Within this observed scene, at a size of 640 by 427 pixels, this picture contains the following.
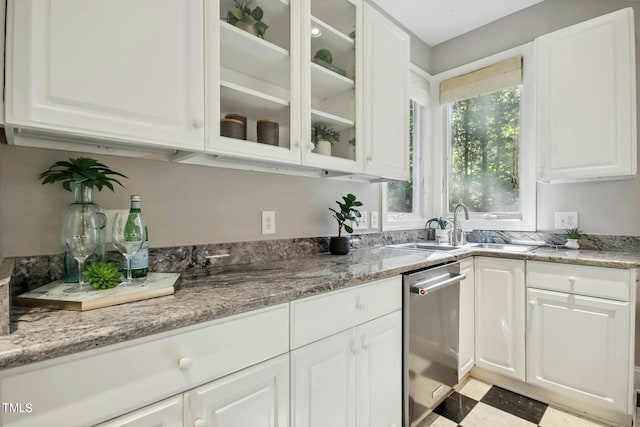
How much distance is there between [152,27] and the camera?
937mm

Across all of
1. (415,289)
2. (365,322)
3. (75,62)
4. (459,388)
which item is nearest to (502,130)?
(415,289)

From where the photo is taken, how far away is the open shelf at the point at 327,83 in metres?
1.47

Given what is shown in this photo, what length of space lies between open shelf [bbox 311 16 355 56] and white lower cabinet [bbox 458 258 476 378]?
1.41 meters

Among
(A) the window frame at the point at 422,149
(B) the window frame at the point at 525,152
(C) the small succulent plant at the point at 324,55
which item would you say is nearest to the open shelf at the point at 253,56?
(C) the small succulent plant at the point at 324,55

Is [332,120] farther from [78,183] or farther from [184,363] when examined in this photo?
[184,363]

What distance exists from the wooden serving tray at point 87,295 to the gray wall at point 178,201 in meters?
0.24

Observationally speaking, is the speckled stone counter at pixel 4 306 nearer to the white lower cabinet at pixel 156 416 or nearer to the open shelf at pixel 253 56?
the white lower cabinet at pixel 156 416

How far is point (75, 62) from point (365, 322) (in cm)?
126

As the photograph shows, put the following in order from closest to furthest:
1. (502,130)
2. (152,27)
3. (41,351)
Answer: (41,351) < (152,27) < (502,130)

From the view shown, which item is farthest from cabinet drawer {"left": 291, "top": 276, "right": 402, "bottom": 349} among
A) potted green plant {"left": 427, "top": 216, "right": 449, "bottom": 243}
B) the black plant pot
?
potted green plant {"left": 427, "top": 216, "right": 449, "bottom": 243}

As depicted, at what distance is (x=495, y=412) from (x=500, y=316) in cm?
53

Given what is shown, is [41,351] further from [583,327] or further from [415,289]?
[583,327]

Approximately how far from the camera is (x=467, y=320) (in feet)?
6.22

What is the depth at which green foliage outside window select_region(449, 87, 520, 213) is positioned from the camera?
7.85 ft
